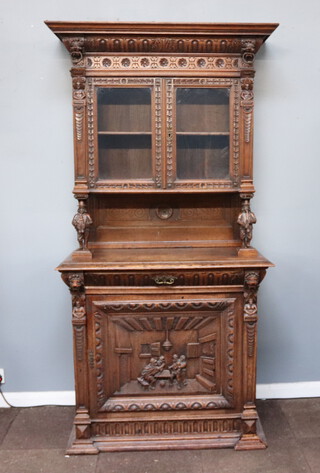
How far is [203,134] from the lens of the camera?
2.33 metres

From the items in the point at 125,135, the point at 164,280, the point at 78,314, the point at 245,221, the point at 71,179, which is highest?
the point at 125,135

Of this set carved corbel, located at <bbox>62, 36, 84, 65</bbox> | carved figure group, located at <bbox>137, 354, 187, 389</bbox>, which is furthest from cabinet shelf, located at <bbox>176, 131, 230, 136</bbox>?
carved figure group, located at <bbox>137, 354, 187, 389</bbox>

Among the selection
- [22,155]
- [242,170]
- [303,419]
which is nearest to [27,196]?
[22,155]

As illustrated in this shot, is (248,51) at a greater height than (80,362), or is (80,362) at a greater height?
(248,51)

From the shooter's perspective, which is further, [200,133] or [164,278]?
[200,133]

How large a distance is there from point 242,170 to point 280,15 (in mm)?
1045

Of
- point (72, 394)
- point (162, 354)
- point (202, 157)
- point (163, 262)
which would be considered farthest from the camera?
point (72, 394)

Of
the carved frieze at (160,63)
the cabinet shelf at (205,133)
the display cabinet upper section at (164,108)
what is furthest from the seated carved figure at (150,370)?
the carved frieze at (160,63)

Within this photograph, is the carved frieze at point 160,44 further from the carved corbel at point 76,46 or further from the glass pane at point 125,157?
the glass pane at point 125,157

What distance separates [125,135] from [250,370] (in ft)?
4.74

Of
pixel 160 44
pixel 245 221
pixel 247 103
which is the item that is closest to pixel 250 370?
pixel 245 221

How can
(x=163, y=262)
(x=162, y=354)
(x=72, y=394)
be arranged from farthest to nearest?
(x=72, y=394)
(x=162, y=354)
(x=163, y=262)

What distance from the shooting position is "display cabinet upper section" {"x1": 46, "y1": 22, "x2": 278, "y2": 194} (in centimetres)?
219

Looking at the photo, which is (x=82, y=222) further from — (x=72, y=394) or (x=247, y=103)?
(x=72, y=394)
